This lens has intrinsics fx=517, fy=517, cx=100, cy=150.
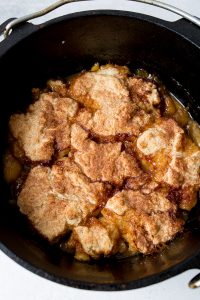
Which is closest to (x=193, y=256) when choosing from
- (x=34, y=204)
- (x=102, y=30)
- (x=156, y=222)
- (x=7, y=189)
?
(x=156, y=222)

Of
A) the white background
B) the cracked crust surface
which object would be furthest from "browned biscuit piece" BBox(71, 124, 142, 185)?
the white background

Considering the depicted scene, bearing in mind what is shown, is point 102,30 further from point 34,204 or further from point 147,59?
point 34,204

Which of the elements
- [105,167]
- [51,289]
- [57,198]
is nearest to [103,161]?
[105,167]

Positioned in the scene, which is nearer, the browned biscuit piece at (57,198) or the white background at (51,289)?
the browned biscuit piece at (57,198)

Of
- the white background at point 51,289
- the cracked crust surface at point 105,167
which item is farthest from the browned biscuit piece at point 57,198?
the white background at point 51,289

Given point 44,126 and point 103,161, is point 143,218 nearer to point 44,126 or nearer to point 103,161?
point 103,161

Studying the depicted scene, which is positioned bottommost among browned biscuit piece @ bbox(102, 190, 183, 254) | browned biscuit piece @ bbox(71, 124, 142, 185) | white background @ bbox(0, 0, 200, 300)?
white background @ bbox(0, 0, 200, 300)

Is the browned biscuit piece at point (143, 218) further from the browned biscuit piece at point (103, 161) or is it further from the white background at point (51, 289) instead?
the white background at point (51, 289)

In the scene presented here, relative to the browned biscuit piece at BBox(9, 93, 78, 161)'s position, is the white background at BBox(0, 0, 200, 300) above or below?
below

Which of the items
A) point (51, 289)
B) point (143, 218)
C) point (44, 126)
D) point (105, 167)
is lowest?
point (51, 289)

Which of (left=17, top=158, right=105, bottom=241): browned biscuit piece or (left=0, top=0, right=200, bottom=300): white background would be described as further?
(left=0, top=0, right=200, bottom=300): white background

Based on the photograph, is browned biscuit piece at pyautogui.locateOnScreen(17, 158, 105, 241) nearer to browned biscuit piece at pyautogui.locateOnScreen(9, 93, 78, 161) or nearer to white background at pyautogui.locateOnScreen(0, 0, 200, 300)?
browned biscuit piece at pyautogui.locateOnScreen(9, 93, 78, 161)

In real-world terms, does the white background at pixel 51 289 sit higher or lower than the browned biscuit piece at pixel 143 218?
lower

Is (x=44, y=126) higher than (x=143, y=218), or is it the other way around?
(x=44, y=126)
